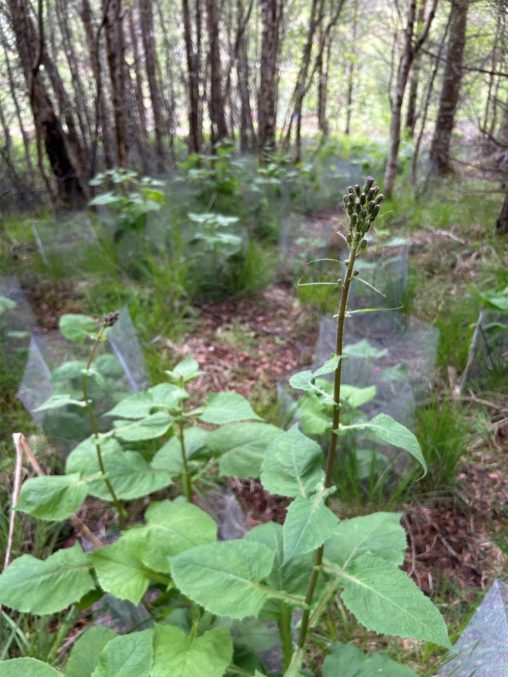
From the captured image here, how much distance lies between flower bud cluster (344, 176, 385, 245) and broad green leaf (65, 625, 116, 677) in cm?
92

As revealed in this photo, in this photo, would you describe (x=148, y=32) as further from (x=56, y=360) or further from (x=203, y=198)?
(x=56, y=360)

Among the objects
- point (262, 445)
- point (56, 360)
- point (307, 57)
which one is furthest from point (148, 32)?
point (262, 445)

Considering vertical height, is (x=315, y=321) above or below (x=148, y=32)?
below

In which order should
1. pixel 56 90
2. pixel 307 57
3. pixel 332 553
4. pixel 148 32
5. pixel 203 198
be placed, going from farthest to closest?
1. pixel 148 32
2. pixel 307 57
3. pixel 56 90
4. pixel 203 198
5. pixel 332 553

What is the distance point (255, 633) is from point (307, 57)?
18.9 ft

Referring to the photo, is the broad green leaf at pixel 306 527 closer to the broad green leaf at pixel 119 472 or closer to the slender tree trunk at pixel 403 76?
the broad green leaf at pixel 119 472

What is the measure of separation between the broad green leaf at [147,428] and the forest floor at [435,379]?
0.58 meters

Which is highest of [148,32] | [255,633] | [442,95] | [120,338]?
[148,32]

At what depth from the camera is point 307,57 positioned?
17.4 ft

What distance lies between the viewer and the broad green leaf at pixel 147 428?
119 cm

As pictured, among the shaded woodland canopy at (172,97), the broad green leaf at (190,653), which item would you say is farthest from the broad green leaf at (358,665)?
the shaded woodland canopy at (172,97)

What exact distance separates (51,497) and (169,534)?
0.29m

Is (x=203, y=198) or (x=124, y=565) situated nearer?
(x=124, y=565)

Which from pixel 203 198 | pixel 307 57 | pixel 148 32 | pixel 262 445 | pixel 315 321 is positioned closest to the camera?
pixel 262 445
